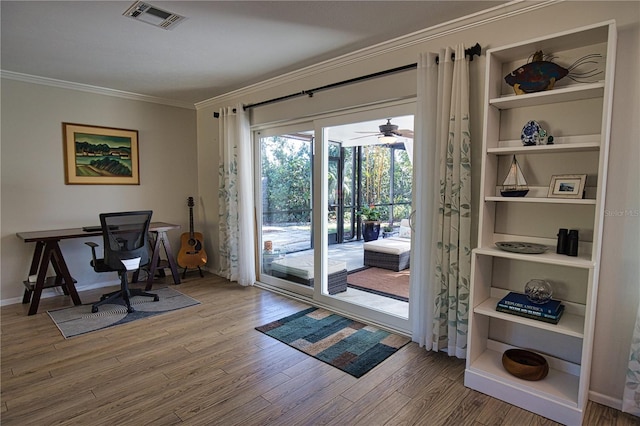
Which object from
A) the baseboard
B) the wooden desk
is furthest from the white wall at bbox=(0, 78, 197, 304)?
the baseboard

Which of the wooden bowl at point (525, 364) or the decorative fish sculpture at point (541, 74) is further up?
the decorative fish sculpture at point (541, 74)

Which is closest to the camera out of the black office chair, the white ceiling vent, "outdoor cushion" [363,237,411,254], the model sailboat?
the model sailboat

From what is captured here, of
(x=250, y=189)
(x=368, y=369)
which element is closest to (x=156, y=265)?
(x=250, y=189)

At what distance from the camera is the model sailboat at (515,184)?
2.13 meters

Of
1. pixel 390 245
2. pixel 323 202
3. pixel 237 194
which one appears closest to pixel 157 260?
pixel 237 194

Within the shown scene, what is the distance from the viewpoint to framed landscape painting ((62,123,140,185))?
4070mm

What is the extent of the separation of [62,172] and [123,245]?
1385mm

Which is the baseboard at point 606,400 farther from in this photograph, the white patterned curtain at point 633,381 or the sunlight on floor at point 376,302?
the sunlight on floor at point 376,302

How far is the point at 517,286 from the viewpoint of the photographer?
2359mm

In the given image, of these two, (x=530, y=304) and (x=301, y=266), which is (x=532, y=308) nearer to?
(x=530, y=304)

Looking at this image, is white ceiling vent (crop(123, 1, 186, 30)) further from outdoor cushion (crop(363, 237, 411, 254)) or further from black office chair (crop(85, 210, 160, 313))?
outdoor cushion (crop(363, 237, 411, 254))

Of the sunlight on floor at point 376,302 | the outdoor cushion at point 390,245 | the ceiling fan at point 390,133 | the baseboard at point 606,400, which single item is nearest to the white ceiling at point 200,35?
the ceiling fan at point 390,133

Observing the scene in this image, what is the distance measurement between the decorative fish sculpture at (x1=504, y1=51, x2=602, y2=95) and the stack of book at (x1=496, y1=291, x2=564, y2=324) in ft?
4.19

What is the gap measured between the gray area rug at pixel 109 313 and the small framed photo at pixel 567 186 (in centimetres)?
341
